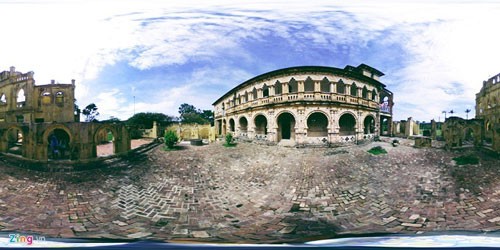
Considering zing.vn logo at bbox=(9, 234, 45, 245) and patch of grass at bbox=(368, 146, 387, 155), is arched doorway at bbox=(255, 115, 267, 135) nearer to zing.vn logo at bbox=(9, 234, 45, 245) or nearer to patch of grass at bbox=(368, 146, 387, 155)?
patch of grass at bbox=(368, 146, 387, 155)

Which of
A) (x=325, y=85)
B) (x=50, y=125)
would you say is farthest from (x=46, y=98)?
(x=325, y=85)

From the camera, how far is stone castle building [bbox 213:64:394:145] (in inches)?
55.9

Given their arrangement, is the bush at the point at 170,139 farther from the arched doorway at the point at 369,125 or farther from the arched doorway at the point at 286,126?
the arched doorway at the point at 369,125

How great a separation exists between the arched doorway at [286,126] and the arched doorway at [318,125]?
11 centimetres

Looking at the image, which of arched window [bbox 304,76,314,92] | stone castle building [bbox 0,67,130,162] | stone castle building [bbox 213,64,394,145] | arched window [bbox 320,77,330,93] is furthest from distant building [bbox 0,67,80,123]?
arched window [bbox 320,77,330,93]

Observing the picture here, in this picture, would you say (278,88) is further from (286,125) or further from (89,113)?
(89,113)

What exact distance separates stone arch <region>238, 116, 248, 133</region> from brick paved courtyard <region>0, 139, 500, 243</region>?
11 cm

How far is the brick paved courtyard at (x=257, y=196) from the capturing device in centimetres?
131

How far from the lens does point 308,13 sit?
5.10 ft

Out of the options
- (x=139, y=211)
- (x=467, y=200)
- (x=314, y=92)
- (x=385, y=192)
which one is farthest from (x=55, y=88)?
(x=467, y=200)

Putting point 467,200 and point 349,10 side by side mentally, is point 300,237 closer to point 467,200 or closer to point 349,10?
point 467,200

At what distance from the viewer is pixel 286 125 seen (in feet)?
4.87

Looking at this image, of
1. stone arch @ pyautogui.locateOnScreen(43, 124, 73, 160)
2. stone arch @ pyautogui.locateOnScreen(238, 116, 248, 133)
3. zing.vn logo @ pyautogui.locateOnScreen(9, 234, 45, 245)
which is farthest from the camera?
stone arch @ pyautogui.locateOnScreen(238, 116, 248, 133)

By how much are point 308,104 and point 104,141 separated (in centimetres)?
137
